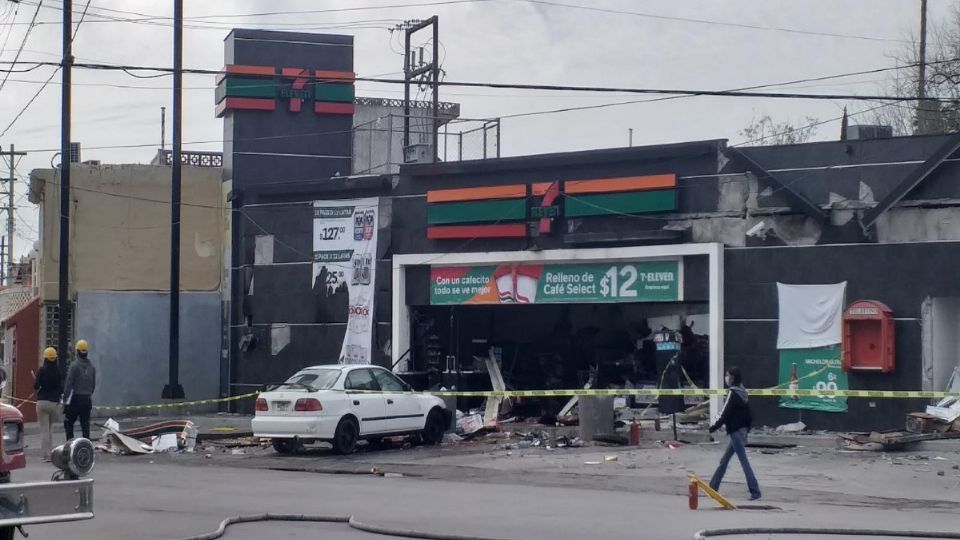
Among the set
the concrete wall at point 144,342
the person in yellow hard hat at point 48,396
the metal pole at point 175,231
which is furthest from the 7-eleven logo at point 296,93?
the person in yellow hard hat at point 48,396

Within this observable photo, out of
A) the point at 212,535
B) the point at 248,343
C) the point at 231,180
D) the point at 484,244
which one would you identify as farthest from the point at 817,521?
the point at 231,180

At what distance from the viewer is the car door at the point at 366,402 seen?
69.9ft

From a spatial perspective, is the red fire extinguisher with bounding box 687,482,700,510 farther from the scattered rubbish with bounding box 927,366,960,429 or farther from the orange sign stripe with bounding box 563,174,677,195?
the orange sign stripe with bounding box 563,174,677,195

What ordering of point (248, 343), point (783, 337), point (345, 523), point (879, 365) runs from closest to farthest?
point (345, 523), point (879, 365), point (783, 337), point (248, 343)

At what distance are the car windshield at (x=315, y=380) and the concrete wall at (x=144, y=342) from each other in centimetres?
1313

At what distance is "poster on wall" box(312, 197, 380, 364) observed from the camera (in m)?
29.4

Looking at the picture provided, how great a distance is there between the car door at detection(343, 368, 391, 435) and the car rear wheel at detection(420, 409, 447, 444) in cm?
119

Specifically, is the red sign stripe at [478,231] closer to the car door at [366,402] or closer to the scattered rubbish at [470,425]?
the scattered rubbish at [470,425]

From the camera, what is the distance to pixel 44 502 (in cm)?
791

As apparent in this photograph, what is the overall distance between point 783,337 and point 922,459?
4.69 meters

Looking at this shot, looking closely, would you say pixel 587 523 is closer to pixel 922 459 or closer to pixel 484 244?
pixel 922 459

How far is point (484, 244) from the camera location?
27.6m

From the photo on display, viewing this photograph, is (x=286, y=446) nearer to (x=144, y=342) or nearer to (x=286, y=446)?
(x=286, y=446)

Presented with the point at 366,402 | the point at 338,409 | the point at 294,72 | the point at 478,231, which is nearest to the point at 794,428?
the point at 366,402
